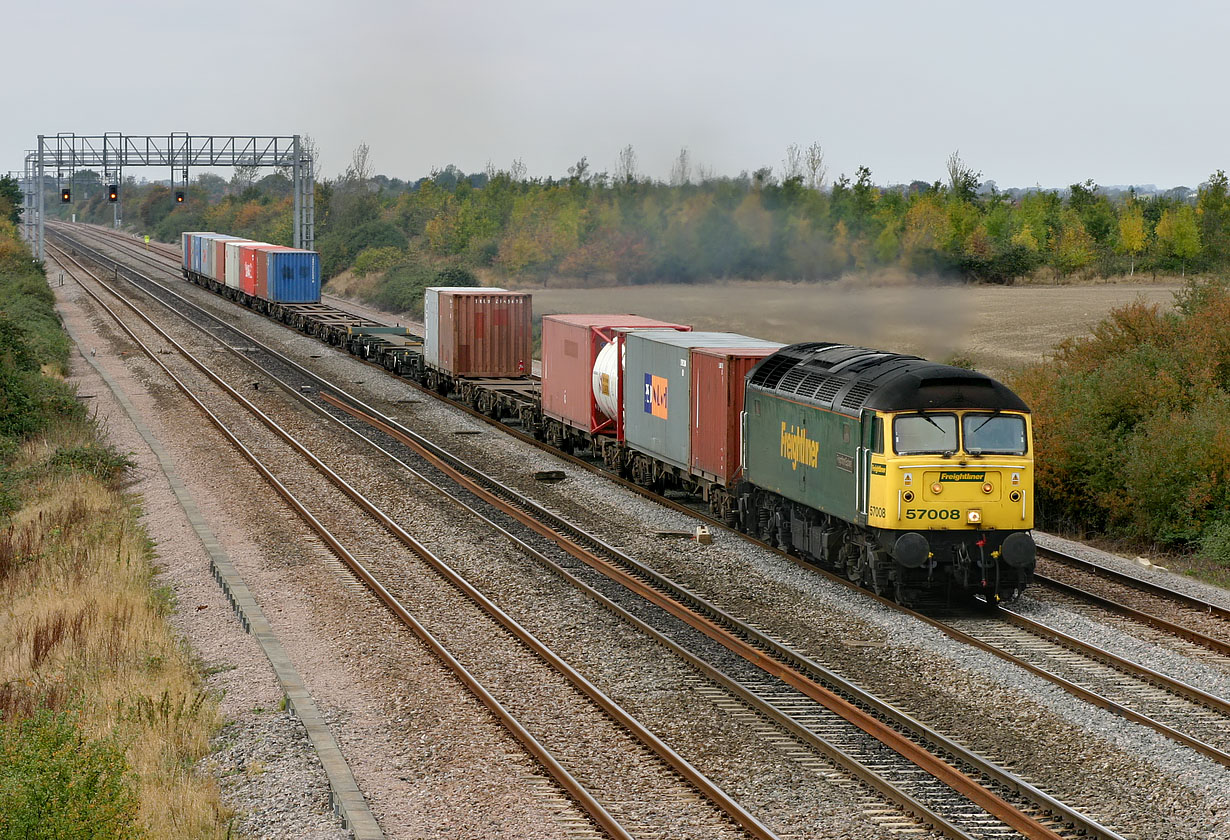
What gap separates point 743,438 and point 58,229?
16355cm

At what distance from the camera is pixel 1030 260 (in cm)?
8062

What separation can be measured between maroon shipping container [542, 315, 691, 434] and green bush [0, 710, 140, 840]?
1875cm

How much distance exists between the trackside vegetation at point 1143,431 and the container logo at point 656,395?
7.56 meters

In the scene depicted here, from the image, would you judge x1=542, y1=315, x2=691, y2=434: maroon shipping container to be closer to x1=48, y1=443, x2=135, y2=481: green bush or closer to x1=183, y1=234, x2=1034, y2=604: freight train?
x1=183, y1=234, x2=1034, y2=604: freight train

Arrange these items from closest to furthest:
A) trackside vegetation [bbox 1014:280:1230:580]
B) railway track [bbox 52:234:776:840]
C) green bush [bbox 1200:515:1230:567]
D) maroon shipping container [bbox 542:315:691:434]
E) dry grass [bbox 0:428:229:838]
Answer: railway track [bbox 52:234:776:840] → dry grass [bbox 0:428:229:838] → green bush [bbox 1200:515:1230:567] → trackside vegetation [bbox 1014:280:1230:580] → maroon shipping container [bbox 542:315:691:434]

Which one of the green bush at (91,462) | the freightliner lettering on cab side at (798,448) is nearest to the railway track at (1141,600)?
the freightliner lettering on cab side at (798,448)

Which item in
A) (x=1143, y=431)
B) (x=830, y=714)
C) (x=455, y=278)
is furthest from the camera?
(x=455, y=278)

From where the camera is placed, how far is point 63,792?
11.0 meters

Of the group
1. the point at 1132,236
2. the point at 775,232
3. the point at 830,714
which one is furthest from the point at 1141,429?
the point at 1132,236

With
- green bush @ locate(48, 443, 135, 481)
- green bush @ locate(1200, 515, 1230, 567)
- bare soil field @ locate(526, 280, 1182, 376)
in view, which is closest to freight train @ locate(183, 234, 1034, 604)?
green bush @ locate(1200, 515, 1230, 567)

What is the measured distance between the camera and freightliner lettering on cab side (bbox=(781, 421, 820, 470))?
21.2 meters

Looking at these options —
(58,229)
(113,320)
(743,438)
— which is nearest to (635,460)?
(743,438)

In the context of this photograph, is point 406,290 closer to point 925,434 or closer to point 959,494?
point 925,434

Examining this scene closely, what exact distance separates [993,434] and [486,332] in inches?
942
